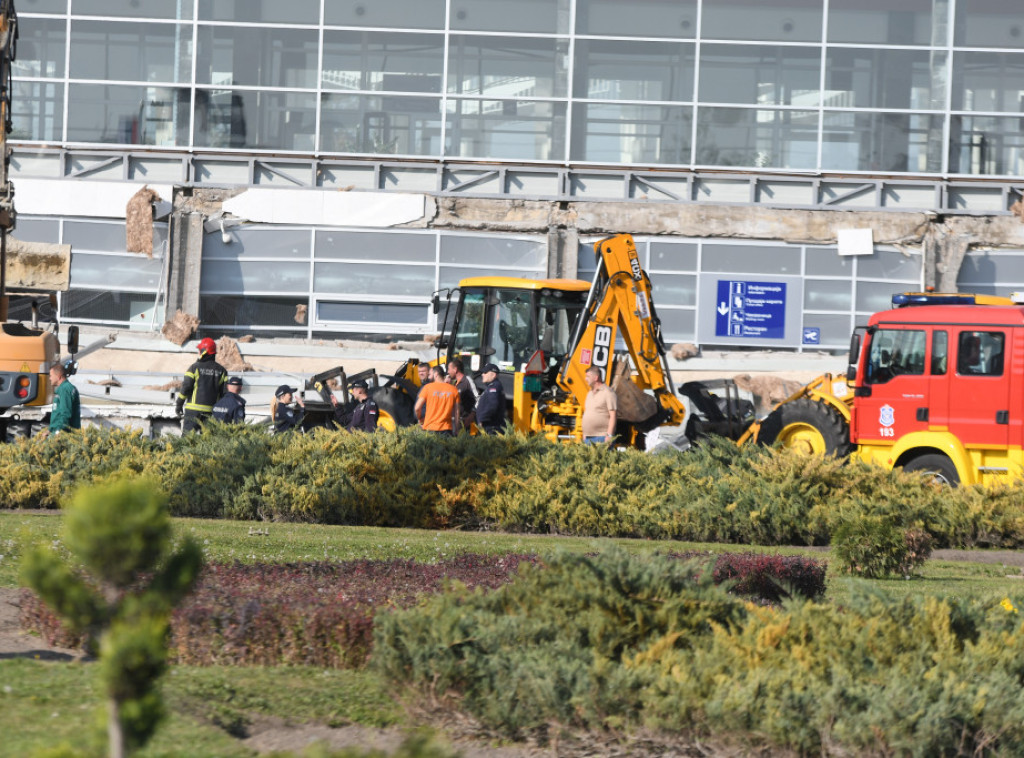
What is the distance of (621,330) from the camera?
2027 centimetres

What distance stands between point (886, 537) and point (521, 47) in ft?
67.7

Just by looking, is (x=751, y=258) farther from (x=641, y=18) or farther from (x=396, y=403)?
(x=396, y=403)

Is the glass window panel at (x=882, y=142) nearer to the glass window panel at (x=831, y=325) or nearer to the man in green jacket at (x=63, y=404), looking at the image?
the glass window panel at (x=831, y=325)

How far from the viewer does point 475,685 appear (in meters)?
5.84

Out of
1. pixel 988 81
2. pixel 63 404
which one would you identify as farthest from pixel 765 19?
pixel 63 404

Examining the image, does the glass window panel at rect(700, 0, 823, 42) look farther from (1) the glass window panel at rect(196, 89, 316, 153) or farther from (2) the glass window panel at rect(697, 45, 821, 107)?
(1) the glass window panel at rect(196, 89, 316, 153)

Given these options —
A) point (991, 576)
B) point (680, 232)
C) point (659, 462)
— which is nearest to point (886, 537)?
point (991, 576)

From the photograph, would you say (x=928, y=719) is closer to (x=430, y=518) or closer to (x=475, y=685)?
(x=475, y=685)

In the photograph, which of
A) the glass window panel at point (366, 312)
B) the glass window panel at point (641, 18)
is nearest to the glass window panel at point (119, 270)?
the glass window panel at point (366, 312)

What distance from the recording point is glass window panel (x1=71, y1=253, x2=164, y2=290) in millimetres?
28047

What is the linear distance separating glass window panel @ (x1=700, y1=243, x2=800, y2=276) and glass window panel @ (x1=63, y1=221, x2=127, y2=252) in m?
11.7

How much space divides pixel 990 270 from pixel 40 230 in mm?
19105

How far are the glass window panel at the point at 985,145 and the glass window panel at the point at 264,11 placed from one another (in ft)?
44.6

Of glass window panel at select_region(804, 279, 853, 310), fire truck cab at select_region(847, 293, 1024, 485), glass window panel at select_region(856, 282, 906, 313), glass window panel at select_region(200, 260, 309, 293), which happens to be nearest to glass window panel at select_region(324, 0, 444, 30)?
glass window panel at select_region(200, 260, 309, 293)
